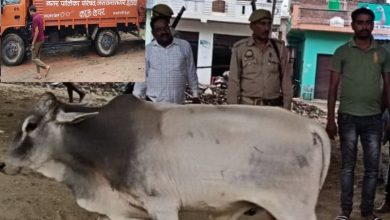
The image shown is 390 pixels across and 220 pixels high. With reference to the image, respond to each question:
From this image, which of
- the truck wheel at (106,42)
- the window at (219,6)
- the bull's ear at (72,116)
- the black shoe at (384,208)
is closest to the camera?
the bull's ear at (72,116)

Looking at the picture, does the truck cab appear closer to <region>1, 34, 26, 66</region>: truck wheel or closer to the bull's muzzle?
<region>1, 34, 26, 66</region>: truck wheel

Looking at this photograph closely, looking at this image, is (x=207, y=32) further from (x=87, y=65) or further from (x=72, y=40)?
(x=72, y=40)

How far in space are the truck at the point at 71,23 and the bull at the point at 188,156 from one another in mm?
4305

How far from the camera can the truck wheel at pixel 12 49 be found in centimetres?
870

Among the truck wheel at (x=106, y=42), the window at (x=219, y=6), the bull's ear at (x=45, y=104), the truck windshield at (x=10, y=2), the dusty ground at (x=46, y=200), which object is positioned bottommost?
the dusty ground at (x=46, y=200)

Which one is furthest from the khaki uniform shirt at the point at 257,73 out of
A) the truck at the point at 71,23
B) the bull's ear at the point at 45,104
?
the truck at the point at 71,23

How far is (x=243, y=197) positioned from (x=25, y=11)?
207 inches

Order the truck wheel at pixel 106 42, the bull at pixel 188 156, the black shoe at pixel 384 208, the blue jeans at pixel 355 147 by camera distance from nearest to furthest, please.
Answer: the bull at pixel 188 156
the blue jeans at pixel 355 147
the black shoe at pixel 384 208
the truck wheel at pixel 106 42

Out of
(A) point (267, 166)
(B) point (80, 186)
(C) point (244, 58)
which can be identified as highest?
(C) point (244, 58)

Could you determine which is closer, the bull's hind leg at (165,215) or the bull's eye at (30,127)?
the bull's hind leg at (165,215)

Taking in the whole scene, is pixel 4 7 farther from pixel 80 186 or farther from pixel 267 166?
pixel 267 166

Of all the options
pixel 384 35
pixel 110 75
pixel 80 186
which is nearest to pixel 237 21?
pixel 110 75

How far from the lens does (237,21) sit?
35.5 feet

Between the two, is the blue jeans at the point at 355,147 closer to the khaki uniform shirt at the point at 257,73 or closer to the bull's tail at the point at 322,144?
the khaki uniform shirt at the point at 257,73
